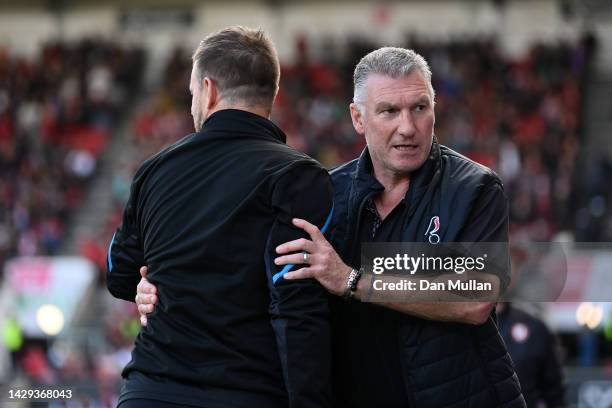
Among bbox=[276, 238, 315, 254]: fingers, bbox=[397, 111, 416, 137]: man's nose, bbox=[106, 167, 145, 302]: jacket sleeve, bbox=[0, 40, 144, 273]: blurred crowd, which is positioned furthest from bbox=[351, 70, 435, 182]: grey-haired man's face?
bbox=[0, 40, 144, 273]: blurred crowd

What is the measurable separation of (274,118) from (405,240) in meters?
16.1

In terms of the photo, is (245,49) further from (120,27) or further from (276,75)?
(120,27)

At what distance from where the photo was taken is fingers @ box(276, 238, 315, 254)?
123 inches

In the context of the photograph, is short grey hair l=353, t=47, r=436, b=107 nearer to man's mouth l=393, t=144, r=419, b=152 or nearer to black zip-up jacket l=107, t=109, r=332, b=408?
man's mouth l=393, t=144, r=419, b=152

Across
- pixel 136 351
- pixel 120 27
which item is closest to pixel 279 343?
pixel 136 351

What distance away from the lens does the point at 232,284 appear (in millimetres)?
3111

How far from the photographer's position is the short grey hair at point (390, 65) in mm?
3601

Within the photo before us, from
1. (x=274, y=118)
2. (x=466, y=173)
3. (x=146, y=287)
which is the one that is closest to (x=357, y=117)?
(x=466, y=173)

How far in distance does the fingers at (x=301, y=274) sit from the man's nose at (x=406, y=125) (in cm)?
66

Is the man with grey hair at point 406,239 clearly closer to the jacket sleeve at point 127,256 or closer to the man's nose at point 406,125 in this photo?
the man's nose at point 406,125

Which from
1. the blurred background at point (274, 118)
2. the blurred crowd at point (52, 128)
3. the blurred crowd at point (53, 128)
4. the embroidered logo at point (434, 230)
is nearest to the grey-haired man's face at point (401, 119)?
the embroidered logo at point (434, 230)

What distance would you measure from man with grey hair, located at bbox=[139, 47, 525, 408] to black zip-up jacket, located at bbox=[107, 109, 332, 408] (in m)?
0.10

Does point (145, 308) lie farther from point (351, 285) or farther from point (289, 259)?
point (351, 285)

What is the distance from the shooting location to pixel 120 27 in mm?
25016
